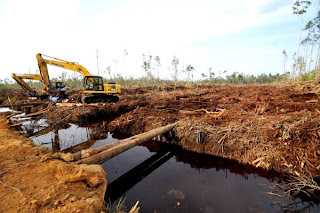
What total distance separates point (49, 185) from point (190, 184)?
107 inches

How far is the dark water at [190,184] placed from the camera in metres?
2.96

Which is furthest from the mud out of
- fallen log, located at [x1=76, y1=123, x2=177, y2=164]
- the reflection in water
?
fallen log, located at [x1=76, y1=123, x2=177, y2=164]

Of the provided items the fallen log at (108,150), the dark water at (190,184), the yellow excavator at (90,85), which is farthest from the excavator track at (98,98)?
the fallen log at (108,150)

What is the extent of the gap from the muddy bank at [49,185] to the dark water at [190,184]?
0.68 metres

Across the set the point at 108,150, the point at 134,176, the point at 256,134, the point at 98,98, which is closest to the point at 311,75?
the point at 256,134

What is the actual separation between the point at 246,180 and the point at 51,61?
1446cm

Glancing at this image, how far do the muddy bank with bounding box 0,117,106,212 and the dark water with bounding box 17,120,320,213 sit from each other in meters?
0.68

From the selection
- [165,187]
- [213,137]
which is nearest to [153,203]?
[165,187]

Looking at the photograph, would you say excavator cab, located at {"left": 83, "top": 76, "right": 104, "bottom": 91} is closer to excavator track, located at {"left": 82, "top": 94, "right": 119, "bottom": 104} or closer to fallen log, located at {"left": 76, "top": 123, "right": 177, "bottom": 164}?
excavator track, located at {"left": 82, "top": 94, "right": 119, "bottom": 104}

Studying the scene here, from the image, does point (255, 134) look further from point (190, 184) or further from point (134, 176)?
point (134, 176)

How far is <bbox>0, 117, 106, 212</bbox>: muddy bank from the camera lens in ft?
6.04

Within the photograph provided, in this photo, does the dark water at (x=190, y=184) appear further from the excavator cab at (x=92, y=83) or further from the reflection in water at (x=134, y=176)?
the excavator cab at (x=92, y=83)

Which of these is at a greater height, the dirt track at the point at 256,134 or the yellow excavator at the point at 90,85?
the yellow excavator at the point at 90,85

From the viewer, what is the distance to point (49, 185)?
2172 mm
